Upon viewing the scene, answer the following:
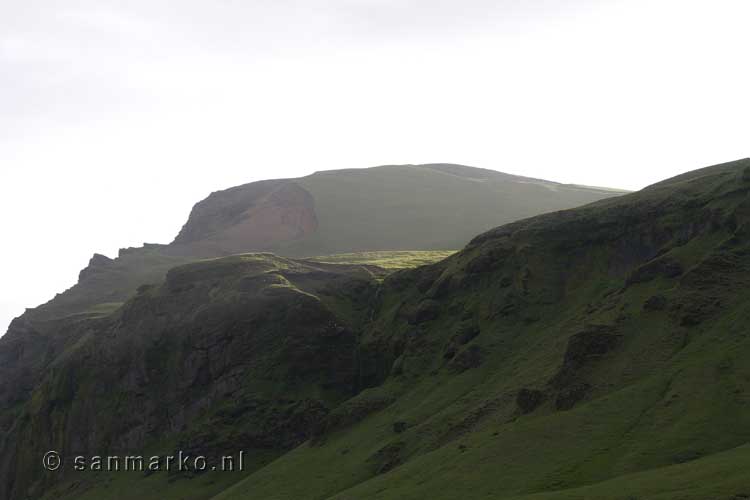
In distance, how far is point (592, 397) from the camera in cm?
7431

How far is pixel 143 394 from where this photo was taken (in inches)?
5241

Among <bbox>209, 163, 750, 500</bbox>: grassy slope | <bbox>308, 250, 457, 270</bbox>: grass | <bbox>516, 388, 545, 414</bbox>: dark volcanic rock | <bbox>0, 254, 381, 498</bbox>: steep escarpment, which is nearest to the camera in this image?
<bbox>209, 163, 750, 500</bbox>: grassy slope

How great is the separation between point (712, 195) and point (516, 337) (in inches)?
1089

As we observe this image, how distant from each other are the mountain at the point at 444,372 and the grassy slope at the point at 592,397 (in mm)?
258

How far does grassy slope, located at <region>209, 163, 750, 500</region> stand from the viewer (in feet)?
198

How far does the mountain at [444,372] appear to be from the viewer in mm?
65625

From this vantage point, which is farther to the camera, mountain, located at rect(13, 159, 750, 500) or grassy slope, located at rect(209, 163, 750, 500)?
mountain, located at rect(13, 159, 750, 500)

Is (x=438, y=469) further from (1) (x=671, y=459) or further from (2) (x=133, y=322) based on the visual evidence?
(2) (x=133, y=322)

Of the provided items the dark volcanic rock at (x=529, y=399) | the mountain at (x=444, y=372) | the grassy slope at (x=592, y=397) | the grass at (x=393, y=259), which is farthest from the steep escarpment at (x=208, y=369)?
the dark volcanic rock at (x=529, y=399)

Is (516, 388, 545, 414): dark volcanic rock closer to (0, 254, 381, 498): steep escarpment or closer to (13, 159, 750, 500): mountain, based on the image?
(13, 159, 750, 500): mountain

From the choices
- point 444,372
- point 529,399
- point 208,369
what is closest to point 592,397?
point 529,399

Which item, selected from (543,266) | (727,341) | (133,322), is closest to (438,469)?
(727,341)

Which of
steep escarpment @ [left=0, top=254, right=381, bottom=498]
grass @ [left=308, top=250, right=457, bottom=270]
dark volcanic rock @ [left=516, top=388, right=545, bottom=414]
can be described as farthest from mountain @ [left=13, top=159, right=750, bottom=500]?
grass @ [left=308, top=250, right=457, bottom=270]

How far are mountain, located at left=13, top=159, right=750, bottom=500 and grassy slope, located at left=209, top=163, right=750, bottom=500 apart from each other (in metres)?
0.26
